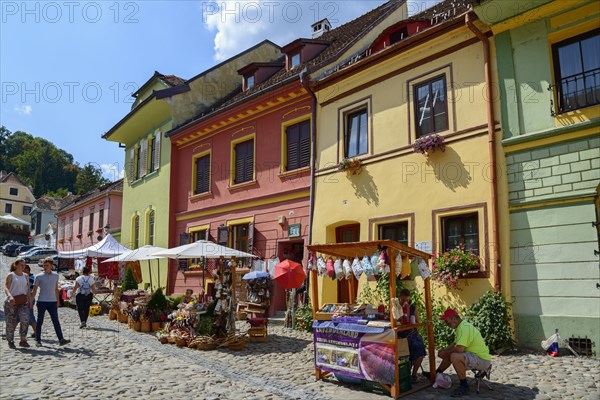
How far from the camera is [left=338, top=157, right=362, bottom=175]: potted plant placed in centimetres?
1296

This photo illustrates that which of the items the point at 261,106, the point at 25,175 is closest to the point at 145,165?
the point at 261,106

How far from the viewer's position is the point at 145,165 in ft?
77.5

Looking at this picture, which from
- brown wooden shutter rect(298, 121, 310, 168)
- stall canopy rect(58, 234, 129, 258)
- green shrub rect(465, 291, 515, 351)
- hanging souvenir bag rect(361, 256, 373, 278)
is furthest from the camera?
stall canopy rect(58, 234, 129, 258)

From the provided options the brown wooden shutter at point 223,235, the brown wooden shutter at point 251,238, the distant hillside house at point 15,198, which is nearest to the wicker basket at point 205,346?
the brown wooden shutter at point 251,238

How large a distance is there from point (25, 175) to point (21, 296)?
82140mm

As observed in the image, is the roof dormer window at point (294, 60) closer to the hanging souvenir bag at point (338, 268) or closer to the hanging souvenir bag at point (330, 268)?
the hanging souvenir bag at point (330, 268)

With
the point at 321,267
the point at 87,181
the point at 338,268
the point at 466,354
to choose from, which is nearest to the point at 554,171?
the point at 466,354

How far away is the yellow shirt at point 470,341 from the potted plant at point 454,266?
305 centimetres

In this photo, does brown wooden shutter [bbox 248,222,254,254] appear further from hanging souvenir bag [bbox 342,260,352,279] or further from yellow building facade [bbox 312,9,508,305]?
hanging souvenir bag [bbox 342,260,352,279]

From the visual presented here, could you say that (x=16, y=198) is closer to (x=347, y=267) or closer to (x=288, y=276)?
(x=288, y=276)

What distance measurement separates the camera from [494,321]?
30.6 ft

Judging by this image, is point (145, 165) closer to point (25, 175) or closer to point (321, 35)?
point (321, 35)

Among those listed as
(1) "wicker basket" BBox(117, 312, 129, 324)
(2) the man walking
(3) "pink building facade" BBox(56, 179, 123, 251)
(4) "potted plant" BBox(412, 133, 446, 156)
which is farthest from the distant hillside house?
(4) "potted plant" BBox(412, 133, 446, 156)

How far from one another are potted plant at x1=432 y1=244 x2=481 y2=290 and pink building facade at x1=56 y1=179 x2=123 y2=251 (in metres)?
21.6
